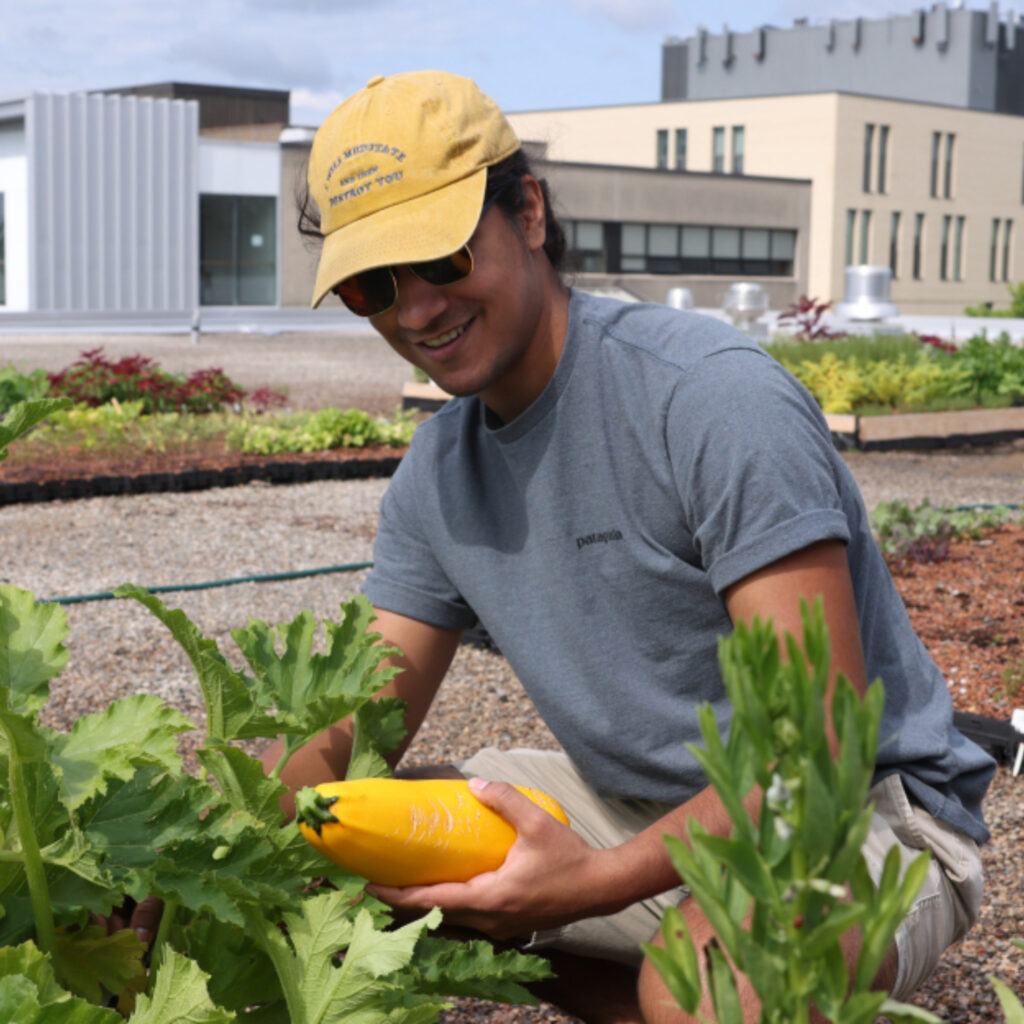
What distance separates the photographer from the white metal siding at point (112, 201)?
3156cm

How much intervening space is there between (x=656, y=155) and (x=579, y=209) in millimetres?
16960

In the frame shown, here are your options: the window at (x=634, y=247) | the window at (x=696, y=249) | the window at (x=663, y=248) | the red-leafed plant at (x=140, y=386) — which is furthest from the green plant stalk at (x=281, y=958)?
the window at (x=696, y=249)

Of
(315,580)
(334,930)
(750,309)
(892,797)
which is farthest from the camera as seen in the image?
(750,309)

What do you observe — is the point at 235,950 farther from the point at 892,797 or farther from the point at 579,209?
the point at 579,209

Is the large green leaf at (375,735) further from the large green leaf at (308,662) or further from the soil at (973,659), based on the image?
the soil at (973,659)

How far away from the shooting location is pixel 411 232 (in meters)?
2.16

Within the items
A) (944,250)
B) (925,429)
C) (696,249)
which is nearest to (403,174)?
(925,429)

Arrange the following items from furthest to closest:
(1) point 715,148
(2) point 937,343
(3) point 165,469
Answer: (1) point 715,148, (2) point 937,343, (3) point 165,469

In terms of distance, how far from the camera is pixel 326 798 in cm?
182

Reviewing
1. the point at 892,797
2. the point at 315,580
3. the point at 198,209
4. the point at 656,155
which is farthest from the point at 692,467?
the point at 656,155

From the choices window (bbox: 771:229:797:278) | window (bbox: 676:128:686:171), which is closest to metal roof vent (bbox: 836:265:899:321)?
window (bbox: 771:229:797:278)

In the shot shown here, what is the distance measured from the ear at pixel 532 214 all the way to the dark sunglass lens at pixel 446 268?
0.22 meters

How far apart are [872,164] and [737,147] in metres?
5.57

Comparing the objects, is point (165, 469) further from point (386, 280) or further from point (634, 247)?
point (634, 247)
